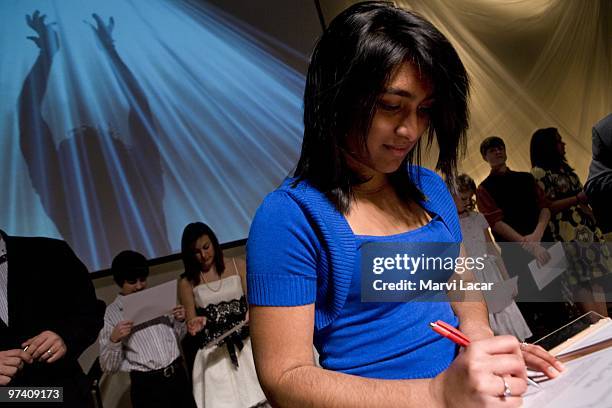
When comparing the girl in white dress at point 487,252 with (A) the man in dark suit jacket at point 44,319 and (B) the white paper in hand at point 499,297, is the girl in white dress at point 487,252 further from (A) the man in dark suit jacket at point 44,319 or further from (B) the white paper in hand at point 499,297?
(A) the man in dark suit jacket at point 44,319

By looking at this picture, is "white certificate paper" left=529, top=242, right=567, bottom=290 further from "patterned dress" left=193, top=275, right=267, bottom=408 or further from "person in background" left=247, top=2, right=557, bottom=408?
"person in background" left=247, top=2, right=557, bottom=408

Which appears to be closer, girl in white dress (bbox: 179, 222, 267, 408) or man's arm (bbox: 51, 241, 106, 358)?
man's arm (bbox: 51, 241, 106, 358)

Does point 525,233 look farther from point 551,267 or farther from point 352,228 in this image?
point 352,228

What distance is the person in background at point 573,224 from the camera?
→ 235 centimetres

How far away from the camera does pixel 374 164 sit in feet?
2.15

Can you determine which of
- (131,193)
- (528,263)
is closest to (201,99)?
(131,193)

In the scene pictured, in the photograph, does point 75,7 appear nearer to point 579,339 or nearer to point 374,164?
point 374,164

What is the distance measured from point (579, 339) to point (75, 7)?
2666 mm

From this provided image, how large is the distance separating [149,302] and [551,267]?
1.87 metres

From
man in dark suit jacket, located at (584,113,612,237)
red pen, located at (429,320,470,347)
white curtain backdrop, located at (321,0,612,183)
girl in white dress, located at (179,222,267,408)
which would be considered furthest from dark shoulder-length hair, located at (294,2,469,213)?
white curtain backdrop, located at (321,0,612,183)

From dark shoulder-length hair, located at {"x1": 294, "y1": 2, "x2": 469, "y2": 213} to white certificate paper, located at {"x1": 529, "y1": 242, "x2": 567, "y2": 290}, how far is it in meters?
1.88

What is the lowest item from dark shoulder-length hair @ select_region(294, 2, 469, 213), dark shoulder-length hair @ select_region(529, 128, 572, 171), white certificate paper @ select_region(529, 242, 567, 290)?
white certificate paper @ select_region(529, 242, 567, 290)

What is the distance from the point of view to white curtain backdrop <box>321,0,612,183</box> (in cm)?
314

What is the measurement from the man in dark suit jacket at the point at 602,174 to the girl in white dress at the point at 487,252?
0.60m
